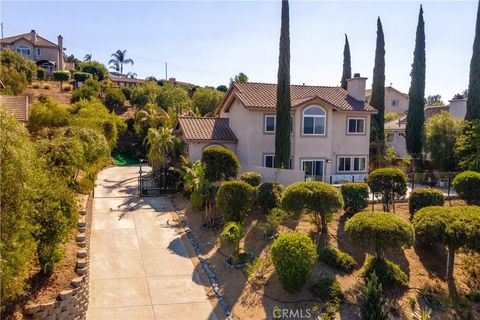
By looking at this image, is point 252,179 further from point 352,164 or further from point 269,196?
point 352,164

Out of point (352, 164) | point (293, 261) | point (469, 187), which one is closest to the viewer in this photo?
point (293, 261)

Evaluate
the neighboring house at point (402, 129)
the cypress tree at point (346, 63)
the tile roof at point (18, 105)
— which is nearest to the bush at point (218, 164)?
the tile roof at point (18, 105)

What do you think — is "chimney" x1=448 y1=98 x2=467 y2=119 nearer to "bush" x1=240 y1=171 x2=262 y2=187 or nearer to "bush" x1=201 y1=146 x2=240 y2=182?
"bush" x1=240 y1=171 x2=262 y2=187

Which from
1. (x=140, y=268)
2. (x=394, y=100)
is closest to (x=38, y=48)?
(x=394, y=100)

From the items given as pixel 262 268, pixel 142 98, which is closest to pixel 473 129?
pixel 262 268

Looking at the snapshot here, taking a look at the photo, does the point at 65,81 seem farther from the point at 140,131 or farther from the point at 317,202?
the point at 317,202

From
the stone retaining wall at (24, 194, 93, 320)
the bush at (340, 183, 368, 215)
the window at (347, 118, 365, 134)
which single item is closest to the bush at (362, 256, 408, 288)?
the bush at (340, 183, 368, 215)
